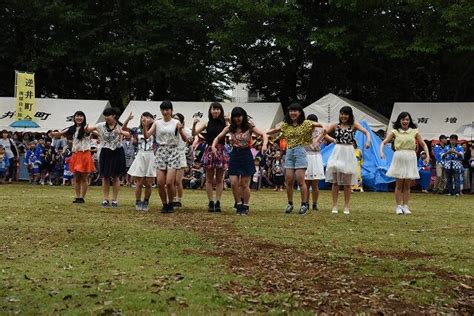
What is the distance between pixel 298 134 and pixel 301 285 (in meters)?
6.79

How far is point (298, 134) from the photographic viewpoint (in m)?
13.3

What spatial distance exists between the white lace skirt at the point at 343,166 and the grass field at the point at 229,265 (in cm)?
152

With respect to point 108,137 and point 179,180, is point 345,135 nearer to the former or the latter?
point 179,180

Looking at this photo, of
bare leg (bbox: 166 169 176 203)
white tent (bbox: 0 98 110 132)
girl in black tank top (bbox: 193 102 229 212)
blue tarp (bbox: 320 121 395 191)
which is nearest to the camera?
bare leg (bbox: 166 169 176 203)

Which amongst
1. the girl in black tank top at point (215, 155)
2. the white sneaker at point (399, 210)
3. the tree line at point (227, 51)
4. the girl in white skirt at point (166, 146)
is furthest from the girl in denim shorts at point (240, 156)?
the tree line at point (227, 51)

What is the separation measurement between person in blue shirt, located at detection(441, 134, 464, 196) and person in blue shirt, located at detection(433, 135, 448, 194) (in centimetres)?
47

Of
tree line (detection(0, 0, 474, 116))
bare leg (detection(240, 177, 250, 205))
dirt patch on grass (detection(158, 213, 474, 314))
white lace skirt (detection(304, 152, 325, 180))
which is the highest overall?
tree line (detection(0, 0, 474, 116))

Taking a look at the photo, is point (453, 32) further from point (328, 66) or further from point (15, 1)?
point (15, 1)

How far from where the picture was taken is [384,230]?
11.1m

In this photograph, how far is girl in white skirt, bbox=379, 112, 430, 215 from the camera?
14188mm

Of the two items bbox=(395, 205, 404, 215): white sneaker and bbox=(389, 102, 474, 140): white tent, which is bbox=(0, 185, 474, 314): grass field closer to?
bbox=(395, 205, 404, 215): white sneaker

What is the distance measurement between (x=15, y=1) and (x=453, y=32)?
66.5 feet

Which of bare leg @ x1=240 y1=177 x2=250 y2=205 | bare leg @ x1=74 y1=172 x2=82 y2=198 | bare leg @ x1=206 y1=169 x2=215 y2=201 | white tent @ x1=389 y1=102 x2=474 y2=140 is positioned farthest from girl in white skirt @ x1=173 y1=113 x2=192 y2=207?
white tent @ x1=389 y1=102 x2=474 y2=140

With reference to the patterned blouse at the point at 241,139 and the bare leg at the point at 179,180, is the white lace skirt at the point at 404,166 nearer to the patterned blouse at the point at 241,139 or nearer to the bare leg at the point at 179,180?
the patterned blouse at the point at 241,139
